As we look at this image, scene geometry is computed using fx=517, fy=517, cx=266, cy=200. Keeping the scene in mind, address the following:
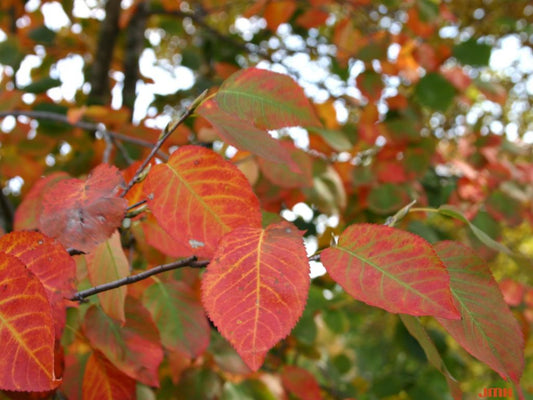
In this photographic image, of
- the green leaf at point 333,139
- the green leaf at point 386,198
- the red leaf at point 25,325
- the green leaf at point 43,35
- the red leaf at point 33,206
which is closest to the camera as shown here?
the red leaf at point 25,325

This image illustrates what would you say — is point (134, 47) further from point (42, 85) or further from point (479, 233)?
point (479, 233)

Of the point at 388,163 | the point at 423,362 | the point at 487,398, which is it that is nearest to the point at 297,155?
the point at 487,398

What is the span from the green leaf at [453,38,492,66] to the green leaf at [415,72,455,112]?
11 cm

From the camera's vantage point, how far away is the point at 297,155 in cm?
79

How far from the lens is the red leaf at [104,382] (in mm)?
528

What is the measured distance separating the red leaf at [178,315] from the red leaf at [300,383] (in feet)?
1.57

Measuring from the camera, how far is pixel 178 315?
0.63 meters

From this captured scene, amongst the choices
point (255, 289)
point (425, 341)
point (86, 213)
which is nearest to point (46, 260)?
point (86, 213)

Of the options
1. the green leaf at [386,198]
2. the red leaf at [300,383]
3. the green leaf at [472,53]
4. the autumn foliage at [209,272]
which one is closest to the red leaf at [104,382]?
the autumn foliage at [209,272]

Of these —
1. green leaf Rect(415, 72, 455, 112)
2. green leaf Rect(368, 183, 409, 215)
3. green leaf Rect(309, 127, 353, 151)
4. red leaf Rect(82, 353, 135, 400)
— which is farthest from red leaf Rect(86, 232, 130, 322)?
green leaf Rect(415, 72, 455, 112)

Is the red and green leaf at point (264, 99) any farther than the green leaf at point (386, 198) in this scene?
No

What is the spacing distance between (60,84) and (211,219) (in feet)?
3.81

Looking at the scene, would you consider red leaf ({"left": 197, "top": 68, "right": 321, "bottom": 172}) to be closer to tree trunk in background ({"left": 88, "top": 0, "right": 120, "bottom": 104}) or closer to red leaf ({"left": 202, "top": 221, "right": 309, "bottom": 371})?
red leaf ({"left": 202, "top": 221, "right": 309, "bottom": 371})

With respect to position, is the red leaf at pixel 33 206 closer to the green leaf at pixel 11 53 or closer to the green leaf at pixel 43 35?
the green leaf at pixel 11 53
